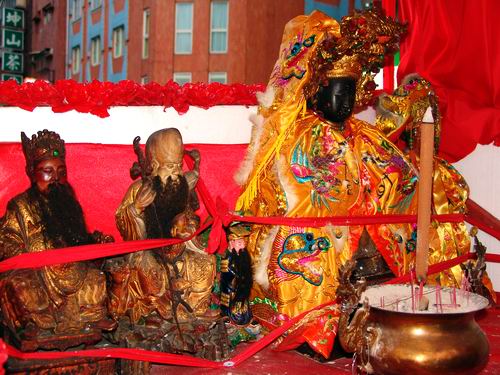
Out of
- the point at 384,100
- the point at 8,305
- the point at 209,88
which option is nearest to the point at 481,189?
the point at 384,100

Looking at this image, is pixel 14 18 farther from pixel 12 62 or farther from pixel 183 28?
pixel 183 28

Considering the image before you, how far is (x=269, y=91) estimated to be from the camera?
3.35 m

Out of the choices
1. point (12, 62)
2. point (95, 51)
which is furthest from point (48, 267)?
point (12, 62)

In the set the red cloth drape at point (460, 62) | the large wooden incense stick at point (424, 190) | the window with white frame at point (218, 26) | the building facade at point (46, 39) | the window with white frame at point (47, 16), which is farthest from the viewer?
the window with white frame at point (47, 16)

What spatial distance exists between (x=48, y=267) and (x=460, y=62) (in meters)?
2.95

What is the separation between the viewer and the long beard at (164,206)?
9.74 feet

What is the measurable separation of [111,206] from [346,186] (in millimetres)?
1121

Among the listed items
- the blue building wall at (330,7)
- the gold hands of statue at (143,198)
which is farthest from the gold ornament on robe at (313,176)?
the blue building wall at (330,7)

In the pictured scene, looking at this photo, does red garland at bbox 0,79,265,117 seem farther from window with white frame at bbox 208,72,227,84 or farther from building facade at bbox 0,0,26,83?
building facade at bbox 0,0,26,83

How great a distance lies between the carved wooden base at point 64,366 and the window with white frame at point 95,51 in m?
7.39

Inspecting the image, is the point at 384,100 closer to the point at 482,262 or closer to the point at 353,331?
the point at 482,262

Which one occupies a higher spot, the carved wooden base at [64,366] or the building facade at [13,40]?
the building facade at [13,40]

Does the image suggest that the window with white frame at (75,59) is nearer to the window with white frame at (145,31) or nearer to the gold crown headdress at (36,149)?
the window with white frame at (145,31)

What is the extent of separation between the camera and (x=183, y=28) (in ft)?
33.8
